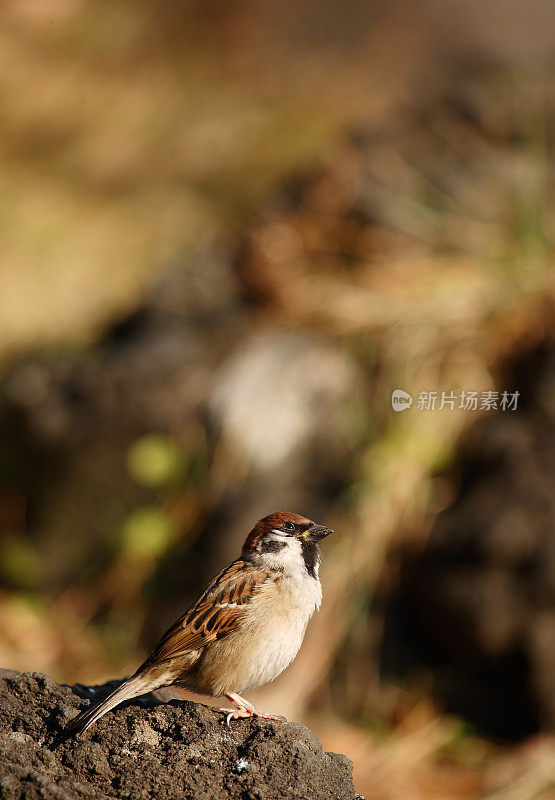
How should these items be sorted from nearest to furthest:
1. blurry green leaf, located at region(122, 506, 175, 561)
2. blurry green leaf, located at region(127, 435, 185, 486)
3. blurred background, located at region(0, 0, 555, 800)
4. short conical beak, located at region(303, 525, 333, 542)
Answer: short conical beak, located at region(303, 525, 333, 542), blurred background, located at region(0, 0, 555, 800), blurry green leaf, located at region(122, 506, 175, 561), blurry green leaf, located at region(127, 435, 185, 486)

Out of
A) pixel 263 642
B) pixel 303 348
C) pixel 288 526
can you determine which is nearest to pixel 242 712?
pixel 263 642

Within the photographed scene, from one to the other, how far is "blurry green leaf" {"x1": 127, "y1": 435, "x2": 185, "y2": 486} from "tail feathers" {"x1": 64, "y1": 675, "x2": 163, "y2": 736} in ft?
10.6

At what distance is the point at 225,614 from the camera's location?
6.76 feet

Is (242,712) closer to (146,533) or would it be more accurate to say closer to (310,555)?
(310,555)

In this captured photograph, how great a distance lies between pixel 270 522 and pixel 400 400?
300 cm

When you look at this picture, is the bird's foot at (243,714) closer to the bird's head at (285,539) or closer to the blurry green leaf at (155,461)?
the bird's head at (285,539)

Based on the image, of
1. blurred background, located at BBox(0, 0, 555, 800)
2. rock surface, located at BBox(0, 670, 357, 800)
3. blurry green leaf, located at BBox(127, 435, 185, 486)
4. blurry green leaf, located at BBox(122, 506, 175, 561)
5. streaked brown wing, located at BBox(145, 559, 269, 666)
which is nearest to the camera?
rock surface, located at BBox(0, 670, 357, 800)

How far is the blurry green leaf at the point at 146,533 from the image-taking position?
499cm

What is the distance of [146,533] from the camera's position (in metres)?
5.04

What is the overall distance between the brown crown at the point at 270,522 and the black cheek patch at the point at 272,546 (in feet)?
0.07

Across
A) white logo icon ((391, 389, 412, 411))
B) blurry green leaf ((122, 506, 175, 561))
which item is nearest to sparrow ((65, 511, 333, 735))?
white logo icon ((391, 389, 412, 411))

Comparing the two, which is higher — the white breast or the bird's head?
the bird's head

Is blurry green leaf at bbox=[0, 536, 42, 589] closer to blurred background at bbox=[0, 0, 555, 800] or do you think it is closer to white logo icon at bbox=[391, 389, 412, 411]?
blurred background at bbox=[0, 0, 555, 800]

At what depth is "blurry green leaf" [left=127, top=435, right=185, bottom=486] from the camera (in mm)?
5090
